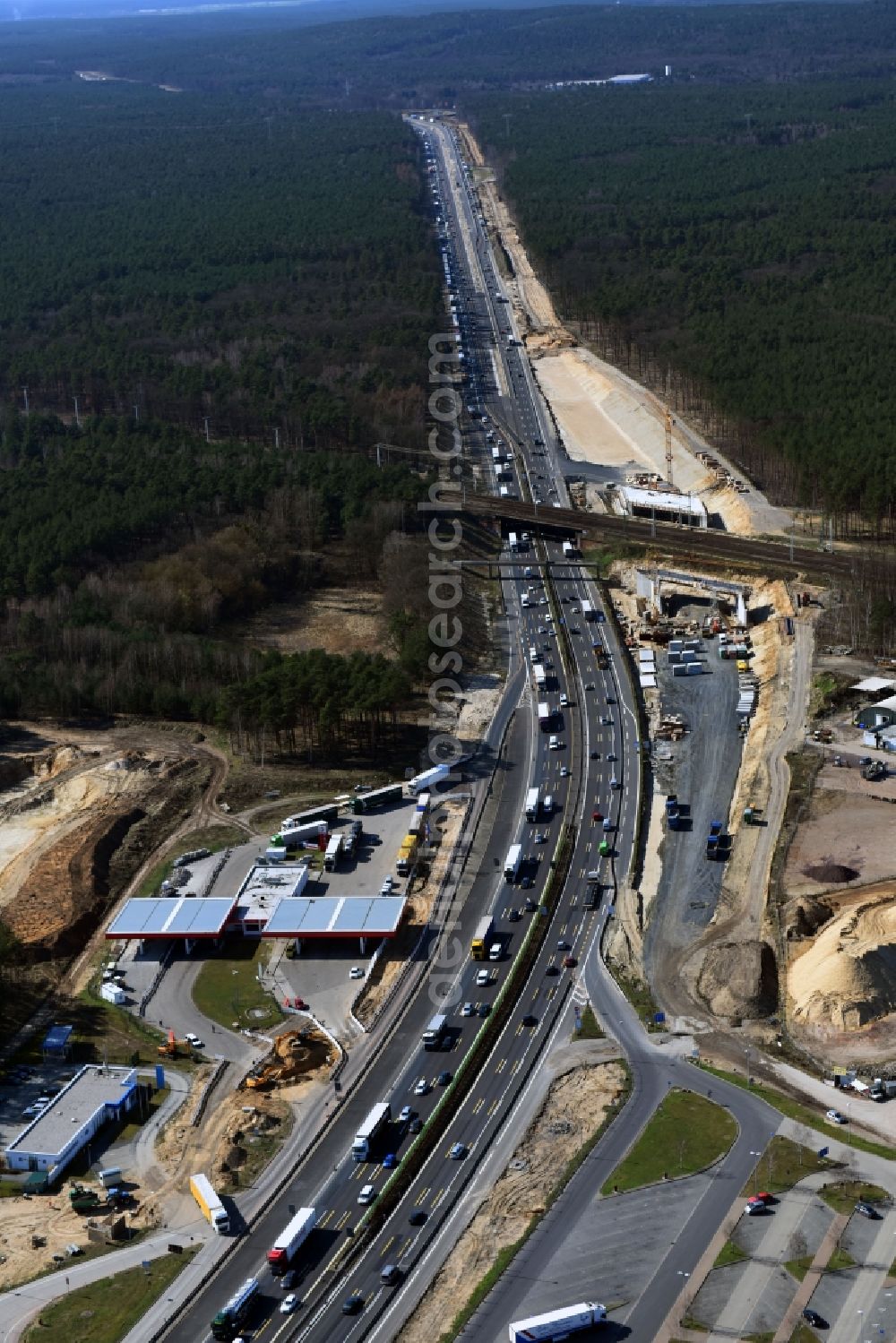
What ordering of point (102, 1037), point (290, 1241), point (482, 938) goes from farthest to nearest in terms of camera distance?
point (482, 938), point (102, 1037), point (290, 1241)

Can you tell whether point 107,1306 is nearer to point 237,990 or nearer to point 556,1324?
point 556,1324

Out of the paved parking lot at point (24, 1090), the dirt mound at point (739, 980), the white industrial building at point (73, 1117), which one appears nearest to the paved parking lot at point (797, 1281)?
the dirt mound at point (739, 980)

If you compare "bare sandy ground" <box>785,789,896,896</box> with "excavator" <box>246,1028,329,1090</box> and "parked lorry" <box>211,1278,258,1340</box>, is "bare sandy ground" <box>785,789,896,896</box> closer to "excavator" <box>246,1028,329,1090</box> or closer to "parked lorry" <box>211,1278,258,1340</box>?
"excavator" <box>246,1028,329,1090</box>

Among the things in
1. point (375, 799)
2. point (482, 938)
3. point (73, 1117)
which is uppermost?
point (375, 799)

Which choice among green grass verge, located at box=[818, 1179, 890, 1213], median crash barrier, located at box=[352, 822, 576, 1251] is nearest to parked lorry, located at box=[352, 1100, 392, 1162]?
median crash barrier, located at box=[352, 822, 576, 1251]

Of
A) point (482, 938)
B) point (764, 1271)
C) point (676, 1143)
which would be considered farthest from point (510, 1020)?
point (764, 1271)

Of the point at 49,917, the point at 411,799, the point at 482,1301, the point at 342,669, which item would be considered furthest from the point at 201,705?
the point at 482,1301

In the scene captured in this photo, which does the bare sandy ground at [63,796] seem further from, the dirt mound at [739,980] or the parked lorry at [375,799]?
the dirt mound at [739,980]
